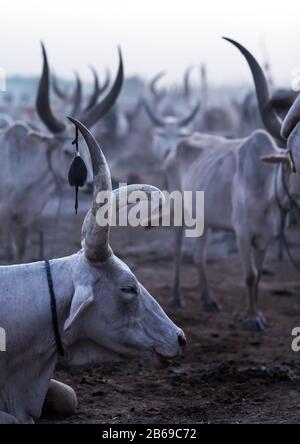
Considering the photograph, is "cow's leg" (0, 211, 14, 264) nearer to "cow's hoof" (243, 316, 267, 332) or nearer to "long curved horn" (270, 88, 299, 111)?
"cow's hoof" (243, 316, 267, 332)

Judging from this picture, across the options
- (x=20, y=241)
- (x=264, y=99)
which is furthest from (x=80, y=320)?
(x=20, y=241)

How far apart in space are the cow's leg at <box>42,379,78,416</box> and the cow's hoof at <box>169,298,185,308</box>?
3.18 meters

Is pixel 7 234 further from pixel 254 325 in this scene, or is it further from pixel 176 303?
pixel 254 325

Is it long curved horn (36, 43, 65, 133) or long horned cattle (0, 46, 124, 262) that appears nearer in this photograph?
long curved horn (36, 43, 65, 133)

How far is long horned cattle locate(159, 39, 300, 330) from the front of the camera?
20.6ft

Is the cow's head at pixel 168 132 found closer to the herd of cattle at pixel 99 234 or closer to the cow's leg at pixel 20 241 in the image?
the herd of cattle at pixel 99 234

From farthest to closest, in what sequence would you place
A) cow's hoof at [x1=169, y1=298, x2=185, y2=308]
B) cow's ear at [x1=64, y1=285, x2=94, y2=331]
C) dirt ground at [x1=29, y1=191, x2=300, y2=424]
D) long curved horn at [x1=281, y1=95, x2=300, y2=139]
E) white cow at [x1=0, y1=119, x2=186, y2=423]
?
1. cow's hoof at [x1=169, y1=298, x2=185, y2=308]
2. dirt ground at [x1=29, y1=191, x2=300, y2=424]
3. long curved horn at [x1=281, y1=95, x2=300, y2=139]
4. white cow at [x1=0, y1=119, x2=186, y2=423]
5. cow's ear at [x1=64, y1=285, x2=94, y2=331]

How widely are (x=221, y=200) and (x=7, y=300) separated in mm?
3828

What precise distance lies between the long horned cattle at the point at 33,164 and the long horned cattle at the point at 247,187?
981mm

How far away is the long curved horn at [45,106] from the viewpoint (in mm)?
7445

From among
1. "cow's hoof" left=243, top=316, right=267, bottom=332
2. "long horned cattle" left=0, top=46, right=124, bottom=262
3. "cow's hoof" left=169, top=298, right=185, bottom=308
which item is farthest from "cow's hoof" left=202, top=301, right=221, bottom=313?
"long horned cattle" left=0, top=46, right=124, bottom=262

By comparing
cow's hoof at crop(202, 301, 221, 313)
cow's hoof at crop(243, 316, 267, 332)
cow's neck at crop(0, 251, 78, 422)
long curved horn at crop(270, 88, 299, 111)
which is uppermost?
long curved horn at crop(270, 88, 299, 111)

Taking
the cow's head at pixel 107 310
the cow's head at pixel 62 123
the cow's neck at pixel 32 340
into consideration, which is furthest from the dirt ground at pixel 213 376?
the cow's head at pixel 62 123

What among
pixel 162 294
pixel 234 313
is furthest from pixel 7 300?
pixel 162 294
